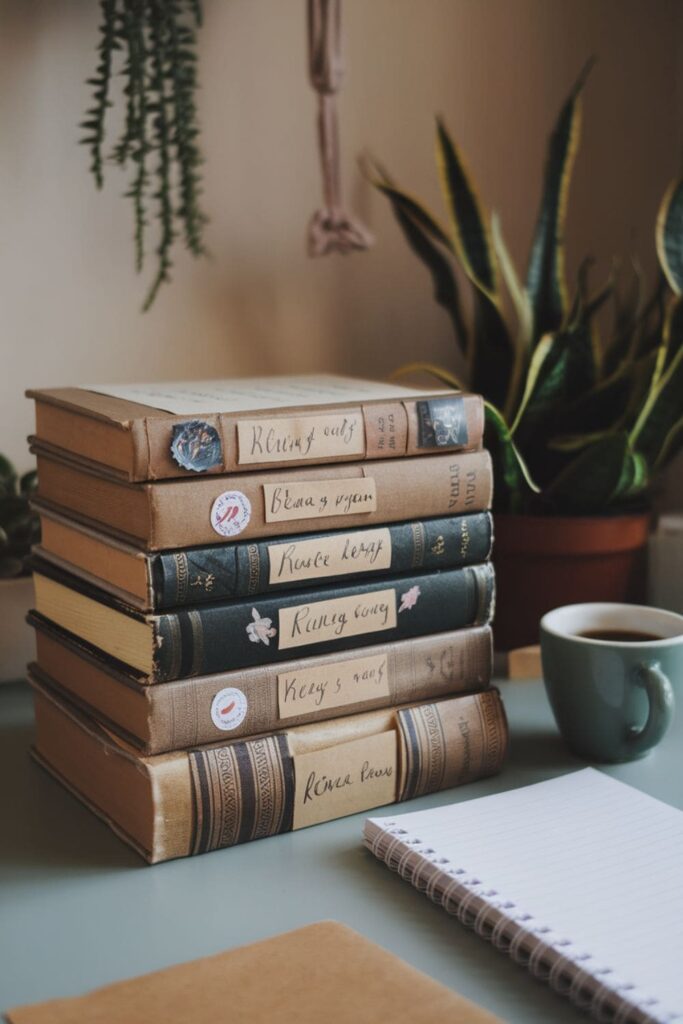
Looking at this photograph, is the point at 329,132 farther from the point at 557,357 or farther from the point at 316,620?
the point at 316,620

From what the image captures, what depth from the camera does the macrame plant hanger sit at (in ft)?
2.96

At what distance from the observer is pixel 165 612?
1.92 ft

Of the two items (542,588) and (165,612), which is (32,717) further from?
(542,588)

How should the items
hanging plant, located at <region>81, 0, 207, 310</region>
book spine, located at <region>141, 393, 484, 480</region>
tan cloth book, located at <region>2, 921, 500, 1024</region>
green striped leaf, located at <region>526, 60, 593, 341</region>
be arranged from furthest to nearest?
green striped leaf, located at <region>526, 60, 593, 341</region> → hanging plant, located at <region>81, 0, 207, 310</region> → book spine, located at <region>141, 393, 484, 480</region> → tan cloth book, located at <region>2, 921, 500, 1024</region>

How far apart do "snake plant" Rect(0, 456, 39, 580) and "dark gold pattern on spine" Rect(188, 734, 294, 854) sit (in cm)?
29

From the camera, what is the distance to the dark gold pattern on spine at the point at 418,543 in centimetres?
66

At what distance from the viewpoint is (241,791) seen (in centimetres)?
61

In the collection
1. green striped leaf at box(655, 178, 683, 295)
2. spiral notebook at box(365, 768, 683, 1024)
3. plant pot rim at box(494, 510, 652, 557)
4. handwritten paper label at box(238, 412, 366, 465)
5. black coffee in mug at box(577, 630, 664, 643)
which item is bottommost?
spiral notebook at box(365, 768, 683, 1024)

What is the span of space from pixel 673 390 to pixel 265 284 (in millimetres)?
345

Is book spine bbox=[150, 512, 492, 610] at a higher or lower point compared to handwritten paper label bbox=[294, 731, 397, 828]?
higher

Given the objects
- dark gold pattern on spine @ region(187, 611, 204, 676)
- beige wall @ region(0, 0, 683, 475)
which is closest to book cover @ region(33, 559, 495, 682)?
dark gold pattern on spine @ region(187, 611, 204, 676)

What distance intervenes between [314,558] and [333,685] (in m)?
0.07

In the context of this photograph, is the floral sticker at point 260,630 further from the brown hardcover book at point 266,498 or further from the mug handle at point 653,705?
the mug handle at point 653,705

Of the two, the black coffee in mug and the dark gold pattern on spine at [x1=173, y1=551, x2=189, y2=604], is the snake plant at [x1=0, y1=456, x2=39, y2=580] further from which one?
the black coffee in mug
